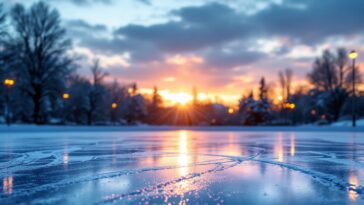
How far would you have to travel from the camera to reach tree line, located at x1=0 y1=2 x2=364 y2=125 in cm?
3550

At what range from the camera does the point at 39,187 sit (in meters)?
5.00

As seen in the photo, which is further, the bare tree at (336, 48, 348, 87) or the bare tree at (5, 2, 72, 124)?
the bare tree at (336, 48, 348, 87)

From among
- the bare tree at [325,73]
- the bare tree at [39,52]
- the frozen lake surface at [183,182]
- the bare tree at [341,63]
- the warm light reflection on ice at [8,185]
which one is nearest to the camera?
the frozen lake surface at [183,182]

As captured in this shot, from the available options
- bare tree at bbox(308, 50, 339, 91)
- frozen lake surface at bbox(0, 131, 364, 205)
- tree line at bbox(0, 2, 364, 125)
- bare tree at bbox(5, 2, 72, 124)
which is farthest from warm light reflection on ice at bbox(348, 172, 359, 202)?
bare tree at bbox(308, 50, 339, 91)

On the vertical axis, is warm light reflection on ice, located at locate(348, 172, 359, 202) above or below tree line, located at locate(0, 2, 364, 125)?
below

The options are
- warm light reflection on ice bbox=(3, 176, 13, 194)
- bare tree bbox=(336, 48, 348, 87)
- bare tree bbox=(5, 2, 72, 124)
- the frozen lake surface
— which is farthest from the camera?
bare tree bbox=(336, 48, 348, 87)

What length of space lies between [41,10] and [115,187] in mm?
36397

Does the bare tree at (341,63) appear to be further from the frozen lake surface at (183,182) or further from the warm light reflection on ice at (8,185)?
the warm light reflection on ice at (8,185)

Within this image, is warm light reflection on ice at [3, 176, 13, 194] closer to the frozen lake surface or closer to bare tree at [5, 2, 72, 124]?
the frozen lake surface

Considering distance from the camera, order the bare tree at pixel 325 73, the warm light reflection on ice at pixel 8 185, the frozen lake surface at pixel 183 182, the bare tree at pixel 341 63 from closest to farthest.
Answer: the frozen lake surface at pixel 183 182 → the warm light reflection on ice at pixel 8 185 → the bare tree at pixel 341 63 → the bare tree at pixel 325 73

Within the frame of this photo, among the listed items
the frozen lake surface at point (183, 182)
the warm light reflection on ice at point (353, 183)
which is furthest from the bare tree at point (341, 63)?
the warm light reflection on ice at point (353, 183)

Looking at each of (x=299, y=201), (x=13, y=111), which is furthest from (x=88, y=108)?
(x=299, y=201)

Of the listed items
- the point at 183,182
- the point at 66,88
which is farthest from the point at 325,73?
the point at 183,182

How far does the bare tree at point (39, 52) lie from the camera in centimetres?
3547
